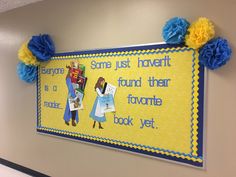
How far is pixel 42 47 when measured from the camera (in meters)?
2.76

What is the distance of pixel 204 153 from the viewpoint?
1.81 metres

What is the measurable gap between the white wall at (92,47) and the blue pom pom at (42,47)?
89mm

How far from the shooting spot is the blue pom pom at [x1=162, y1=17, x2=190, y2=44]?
1820 millimetres

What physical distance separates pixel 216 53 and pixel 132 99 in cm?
83

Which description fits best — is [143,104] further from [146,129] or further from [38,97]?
[38,97]

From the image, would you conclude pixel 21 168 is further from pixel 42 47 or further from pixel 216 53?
pixel 216 53

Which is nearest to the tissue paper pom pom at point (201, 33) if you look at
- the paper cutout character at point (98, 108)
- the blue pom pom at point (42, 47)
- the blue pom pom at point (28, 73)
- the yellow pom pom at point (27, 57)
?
the paper cutout character at point (98, 108)

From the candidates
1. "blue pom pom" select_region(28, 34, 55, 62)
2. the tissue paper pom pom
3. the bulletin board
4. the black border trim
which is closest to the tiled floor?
the black border trim

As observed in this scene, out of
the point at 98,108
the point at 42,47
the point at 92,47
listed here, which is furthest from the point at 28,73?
the point at 98,108

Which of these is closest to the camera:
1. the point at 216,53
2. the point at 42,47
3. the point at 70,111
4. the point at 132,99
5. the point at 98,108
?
the point at 216,53

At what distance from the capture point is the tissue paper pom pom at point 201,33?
1.71 m

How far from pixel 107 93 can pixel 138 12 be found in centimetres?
81

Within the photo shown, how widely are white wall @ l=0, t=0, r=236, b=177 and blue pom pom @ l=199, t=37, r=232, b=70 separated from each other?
72 mm

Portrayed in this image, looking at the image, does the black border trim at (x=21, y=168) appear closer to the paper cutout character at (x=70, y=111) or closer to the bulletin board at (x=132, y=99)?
the bulletin board at (x=132, y=99)
